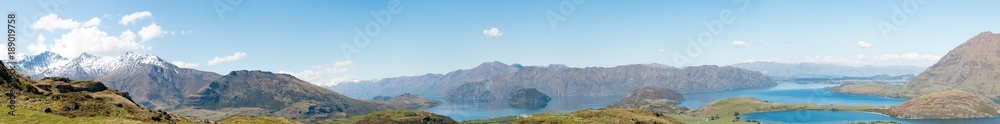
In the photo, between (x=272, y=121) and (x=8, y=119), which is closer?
(x=8, y=119)

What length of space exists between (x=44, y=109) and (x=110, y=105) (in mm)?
22512

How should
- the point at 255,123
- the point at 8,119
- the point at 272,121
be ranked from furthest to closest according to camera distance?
1. the point at 272,121
2. the point at 255,123
3. the point at 8,119

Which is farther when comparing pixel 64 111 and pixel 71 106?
pixel 71 106

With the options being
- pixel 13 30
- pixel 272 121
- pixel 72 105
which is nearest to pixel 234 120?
pixel 272 121

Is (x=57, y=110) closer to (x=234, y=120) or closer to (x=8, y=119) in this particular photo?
(x=8, y=119)

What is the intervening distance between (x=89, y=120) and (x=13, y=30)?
32161 mm

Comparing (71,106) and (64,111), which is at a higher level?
(71,106)

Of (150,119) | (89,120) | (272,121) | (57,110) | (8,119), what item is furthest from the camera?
(272,121)

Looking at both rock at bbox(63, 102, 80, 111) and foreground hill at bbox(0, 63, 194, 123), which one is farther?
rock at bbox(63, 102, 80, 111)

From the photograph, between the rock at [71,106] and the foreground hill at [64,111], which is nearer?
the foreground hill at [64,111]

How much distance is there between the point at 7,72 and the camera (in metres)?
185

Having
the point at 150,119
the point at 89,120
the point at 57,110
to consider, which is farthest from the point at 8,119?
the point at 150,119

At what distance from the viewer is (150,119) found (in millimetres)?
148125

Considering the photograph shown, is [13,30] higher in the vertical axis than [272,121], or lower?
higher
